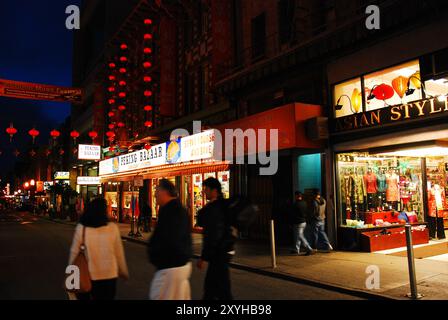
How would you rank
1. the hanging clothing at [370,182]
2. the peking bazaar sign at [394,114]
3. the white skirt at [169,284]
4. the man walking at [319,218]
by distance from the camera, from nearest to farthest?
the white skirt at [169,284], the peking bazaar sign at [394,114], the man walking at [319,218], the hanging clothing at [370,182]

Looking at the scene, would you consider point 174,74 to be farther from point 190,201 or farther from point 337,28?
point 337,28

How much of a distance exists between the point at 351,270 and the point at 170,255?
21.4 feet

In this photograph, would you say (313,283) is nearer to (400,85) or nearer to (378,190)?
(378,190)

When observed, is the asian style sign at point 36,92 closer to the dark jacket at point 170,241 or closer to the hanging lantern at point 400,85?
the hanging lantern at point 400,85

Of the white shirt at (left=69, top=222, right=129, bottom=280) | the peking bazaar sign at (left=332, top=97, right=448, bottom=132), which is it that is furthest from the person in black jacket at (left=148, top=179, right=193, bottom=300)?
the peking bazaar sign at (left=332, top=97, right=448, bottom=132)

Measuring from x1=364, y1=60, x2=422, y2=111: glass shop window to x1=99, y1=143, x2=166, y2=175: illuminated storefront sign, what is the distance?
1163 cm

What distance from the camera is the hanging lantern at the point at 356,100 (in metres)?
11.8

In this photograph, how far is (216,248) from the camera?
480 cm

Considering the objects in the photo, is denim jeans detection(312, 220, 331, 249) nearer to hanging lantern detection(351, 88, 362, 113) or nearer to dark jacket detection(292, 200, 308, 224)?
dark jacket detection(292, 200, 308, 224)

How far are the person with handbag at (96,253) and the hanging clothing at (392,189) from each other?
1062cm

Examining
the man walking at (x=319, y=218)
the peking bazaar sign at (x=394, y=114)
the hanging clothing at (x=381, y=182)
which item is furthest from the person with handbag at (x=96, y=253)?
the hanging clothing at (x=381, y=182)

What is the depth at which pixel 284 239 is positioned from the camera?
1386 centimetres
